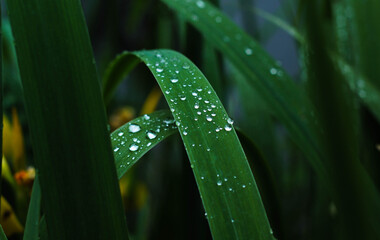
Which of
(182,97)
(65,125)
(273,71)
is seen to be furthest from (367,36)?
(65,125)

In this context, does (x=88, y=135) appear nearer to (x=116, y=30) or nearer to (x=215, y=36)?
(x=215, y=36)

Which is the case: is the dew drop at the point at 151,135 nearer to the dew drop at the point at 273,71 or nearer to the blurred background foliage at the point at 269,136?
the blurred background foliage at the point at 269,136

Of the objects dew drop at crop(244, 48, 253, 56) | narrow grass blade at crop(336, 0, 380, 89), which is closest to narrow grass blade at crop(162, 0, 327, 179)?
dew drop at crop(244, 48, 253, 56)

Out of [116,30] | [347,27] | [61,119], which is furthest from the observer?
[116,30]

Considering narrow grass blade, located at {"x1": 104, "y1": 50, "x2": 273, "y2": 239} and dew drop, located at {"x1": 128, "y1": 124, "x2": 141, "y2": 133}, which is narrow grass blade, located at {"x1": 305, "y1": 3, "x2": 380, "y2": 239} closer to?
narrow grass blade, located at {"x1": 104, "y1": 50, "x2": 273, "y2": 239}

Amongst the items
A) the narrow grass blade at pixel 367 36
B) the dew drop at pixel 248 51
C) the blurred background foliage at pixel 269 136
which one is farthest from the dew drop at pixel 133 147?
the narrow grass blade at pixel 367 36

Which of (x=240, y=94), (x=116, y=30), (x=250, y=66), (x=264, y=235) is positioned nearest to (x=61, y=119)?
(x=264, y=235)
